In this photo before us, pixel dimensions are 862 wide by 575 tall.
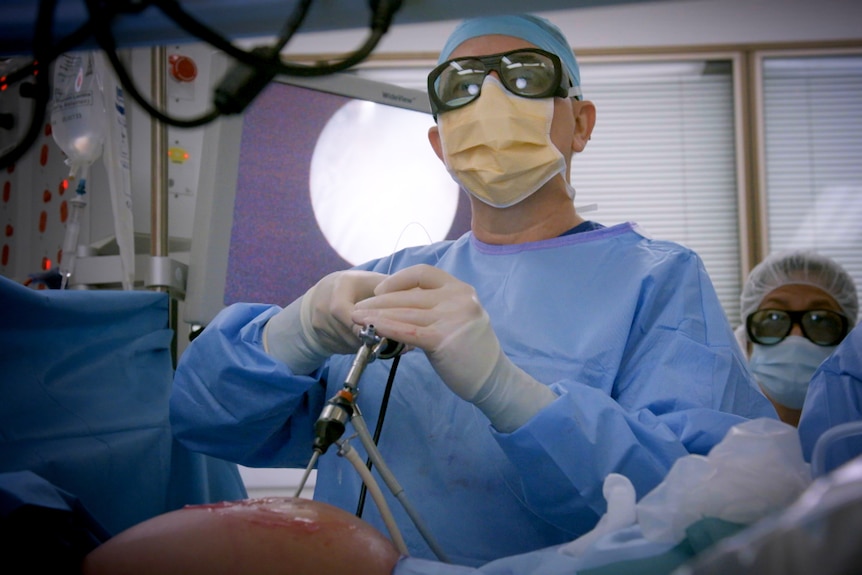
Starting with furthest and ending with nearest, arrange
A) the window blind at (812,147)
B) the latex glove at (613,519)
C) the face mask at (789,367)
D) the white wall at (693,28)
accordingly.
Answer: the window blind at (812,147) < the white wall at (693,28) < the face mask at (789,367) < the latex glove at (613,519)

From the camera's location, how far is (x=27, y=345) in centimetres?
119

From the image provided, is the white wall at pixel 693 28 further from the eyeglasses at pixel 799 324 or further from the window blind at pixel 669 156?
the eyeglasses at pixel 799 324

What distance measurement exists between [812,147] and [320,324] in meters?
3.40

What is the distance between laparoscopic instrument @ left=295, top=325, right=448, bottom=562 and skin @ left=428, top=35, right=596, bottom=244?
452mm

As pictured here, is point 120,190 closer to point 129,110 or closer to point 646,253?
point 129,110

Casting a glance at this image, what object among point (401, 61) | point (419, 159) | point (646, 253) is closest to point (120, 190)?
point (419, 159)

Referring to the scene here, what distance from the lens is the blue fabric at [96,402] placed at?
115 cm

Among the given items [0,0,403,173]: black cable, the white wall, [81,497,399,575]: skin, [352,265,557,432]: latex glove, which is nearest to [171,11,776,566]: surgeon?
[352,265,557,432]: latex glove

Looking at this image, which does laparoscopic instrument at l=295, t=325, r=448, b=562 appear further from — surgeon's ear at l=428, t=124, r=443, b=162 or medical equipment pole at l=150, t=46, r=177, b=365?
medical equipment pole at l=150, t=46, r=177, b=365

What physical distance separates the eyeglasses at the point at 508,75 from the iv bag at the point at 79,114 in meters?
0.71

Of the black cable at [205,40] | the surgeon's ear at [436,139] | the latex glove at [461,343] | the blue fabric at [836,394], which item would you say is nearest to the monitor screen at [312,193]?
the surgeon's ear at [436,139]

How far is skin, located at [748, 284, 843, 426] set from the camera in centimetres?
219

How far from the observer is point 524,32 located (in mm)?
1379

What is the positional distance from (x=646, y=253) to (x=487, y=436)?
1.41 ft
